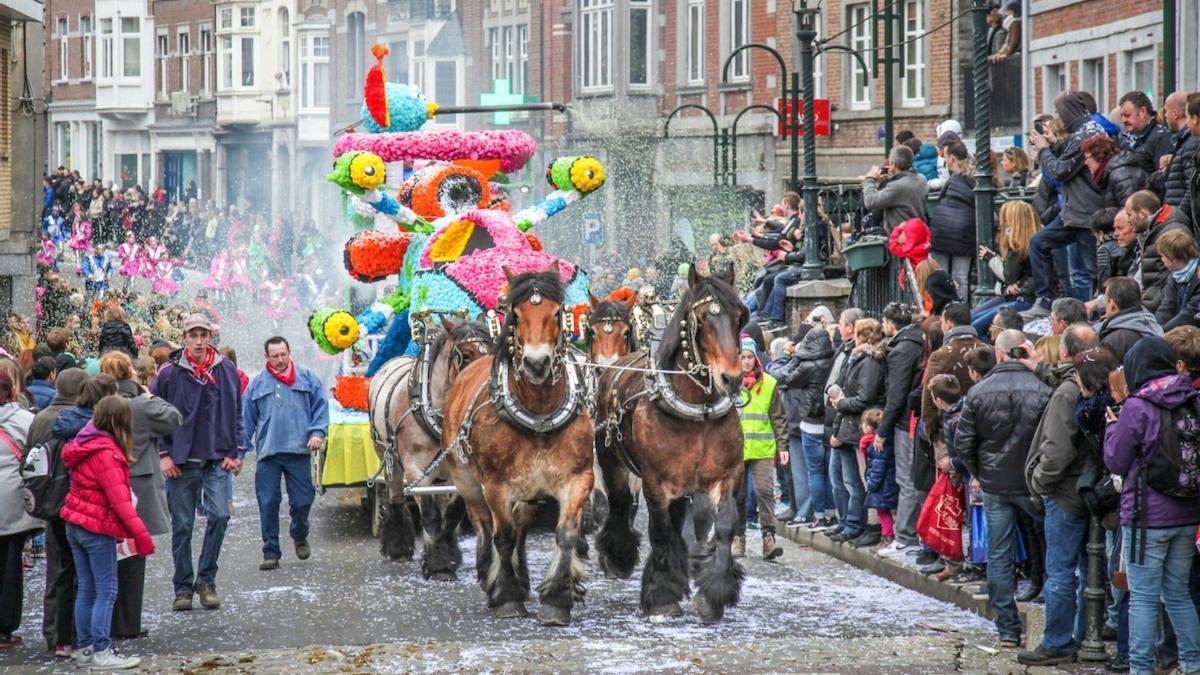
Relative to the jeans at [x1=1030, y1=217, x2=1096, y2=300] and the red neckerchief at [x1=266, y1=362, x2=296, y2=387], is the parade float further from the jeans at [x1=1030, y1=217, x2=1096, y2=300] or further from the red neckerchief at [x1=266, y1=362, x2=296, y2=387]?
the jeans at [x1=1030, y1=217, x2=1096, y2=300]

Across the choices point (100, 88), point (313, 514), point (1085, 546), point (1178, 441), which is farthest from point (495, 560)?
point (100, 88)

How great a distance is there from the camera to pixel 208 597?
13.3 meters

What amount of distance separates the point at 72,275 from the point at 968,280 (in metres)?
26.2

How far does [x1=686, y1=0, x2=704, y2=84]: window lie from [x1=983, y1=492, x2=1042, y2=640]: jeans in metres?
30.6

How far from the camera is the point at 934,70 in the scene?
108 ft

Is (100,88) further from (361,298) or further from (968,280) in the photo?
(968,280)

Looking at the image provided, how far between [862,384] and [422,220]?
4478 mm

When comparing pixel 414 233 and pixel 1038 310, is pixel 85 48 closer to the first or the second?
pixel 414 233

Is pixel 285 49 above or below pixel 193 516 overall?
above

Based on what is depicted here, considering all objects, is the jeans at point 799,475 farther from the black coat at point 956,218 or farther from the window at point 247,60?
the window at point 247,60

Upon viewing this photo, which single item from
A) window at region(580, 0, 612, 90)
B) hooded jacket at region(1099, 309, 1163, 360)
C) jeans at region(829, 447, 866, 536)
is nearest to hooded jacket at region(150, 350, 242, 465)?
jeans at region(829, 447, 866, 536)

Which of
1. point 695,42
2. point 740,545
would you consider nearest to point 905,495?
point 740,545

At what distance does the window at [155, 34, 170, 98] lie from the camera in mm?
68438

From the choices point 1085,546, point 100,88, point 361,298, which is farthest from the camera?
point 100,88
